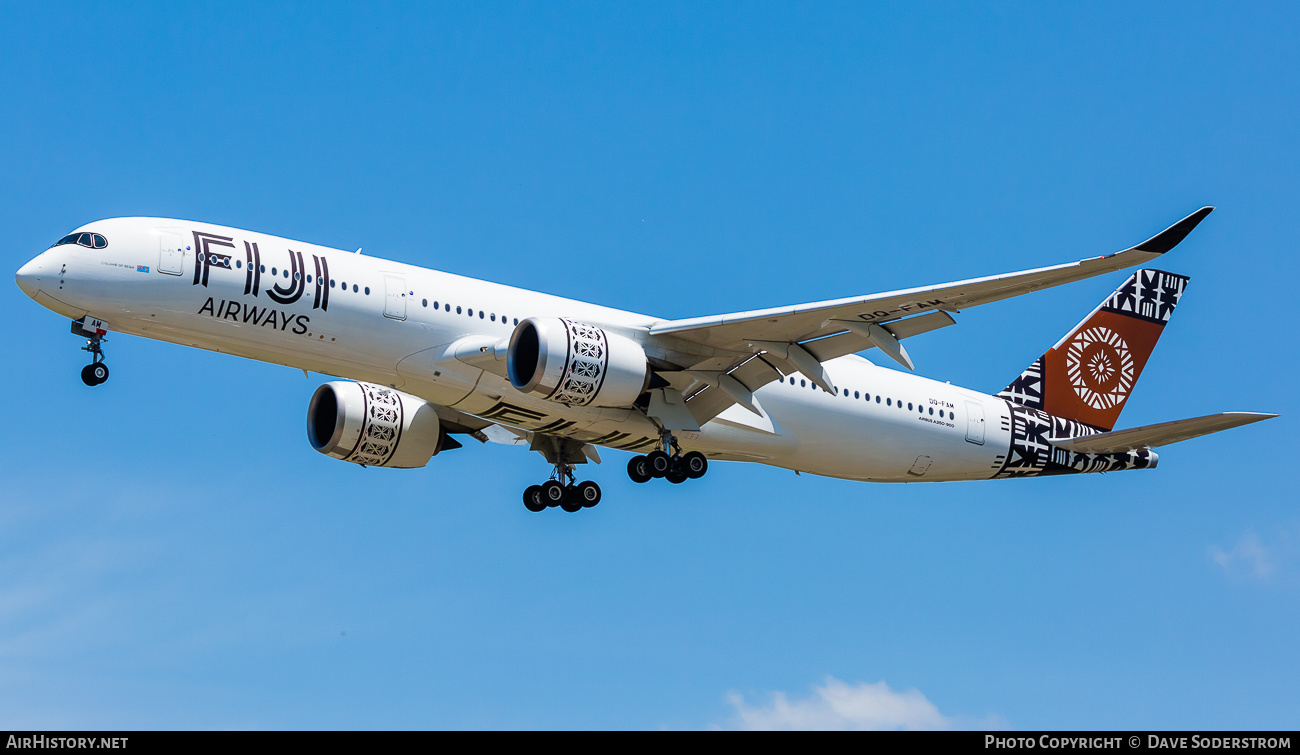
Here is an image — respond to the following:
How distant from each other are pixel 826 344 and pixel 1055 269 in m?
5.46

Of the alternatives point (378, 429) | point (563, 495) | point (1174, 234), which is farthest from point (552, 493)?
point (1174, 234)

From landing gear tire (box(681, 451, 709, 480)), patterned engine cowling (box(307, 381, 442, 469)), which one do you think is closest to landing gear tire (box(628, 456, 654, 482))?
landing gear tire (box(681, 451, 709, 480))

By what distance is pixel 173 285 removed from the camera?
24.9 m

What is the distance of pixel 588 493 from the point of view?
3222cm

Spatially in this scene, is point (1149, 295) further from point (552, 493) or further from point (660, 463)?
point (552, 493)

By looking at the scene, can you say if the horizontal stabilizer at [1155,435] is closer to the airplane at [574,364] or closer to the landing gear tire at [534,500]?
the airplane at [574,364]

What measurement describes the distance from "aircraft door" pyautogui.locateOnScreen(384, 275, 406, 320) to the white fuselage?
23 millimetres

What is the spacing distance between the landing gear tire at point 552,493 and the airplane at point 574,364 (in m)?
0.04

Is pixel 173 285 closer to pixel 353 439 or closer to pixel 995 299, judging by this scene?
pixel 353 439

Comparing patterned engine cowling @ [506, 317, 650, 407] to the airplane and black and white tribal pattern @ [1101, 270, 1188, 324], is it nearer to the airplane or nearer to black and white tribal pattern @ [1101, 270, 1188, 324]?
the airplane

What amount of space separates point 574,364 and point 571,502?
7.00 meters

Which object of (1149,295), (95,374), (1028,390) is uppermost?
(1149,295)

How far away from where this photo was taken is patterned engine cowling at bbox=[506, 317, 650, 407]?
25.8m
